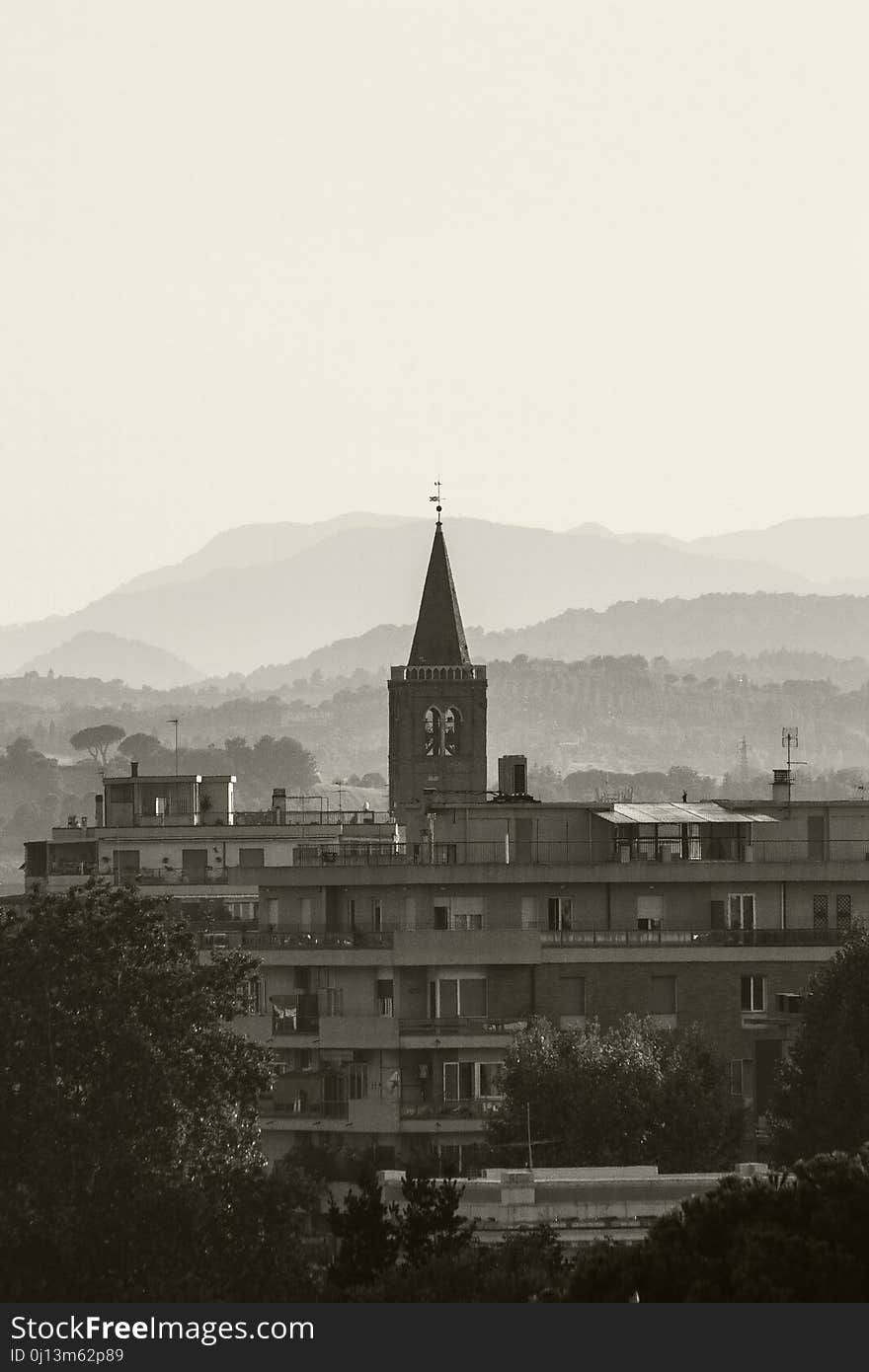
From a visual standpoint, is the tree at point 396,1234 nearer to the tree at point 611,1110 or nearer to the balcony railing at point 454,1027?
the tree at point 611,1110

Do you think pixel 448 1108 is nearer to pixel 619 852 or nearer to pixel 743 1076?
pixel 743 1076

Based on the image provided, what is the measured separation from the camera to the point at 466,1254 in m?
46.5

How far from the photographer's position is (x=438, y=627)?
17150 cm

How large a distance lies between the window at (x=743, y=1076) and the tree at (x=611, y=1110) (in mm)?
6102

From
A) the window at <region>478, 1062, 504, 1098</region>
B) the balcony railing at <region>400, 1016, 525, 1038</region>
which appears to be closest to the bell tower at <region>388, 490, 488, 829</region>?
the balcony railing at <region>400, 1016, 525, 1038</region>

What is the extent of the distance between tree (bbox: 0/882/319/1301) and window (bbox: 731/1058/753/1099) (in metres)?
13.7

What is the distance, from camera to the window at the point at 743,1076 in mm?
71188

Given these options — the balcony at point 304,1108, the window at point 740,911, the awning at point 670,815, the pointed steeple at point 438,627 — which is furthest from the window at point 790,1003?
the pointed steeple at point 438,627

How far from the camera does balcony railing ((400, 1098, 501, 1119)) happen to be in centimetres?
6875

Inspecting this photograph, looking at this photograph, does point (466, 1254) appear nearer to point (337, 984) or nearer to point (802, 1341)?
point (802, 1341)

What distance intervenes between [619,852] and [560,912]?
17.9ft

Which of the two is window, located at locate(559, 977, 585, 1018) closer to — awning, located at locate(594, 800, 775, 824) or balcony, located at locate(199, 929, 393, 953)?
balcony, located at locate(199, 929, 393, 953)

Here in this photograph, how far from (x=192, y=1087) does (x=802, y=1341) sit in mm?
21735

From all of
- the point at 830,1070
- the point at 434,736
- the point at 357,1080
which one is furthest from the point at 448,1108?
the point at 434,736
